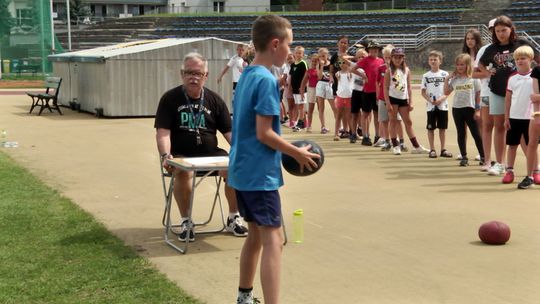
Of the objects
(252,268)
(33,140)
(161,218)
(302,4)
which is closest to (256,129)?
(252,268)

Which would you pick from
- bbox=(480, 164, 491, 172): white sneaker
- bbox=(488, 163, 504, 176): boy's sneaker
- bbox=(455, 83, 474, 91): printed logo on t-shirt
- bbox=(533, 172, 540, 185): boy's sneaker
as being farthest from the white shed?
bbox=(533, 172, 540, 185): boy's sneaker

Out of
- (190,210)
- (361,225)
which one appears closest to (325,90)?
(361,225)

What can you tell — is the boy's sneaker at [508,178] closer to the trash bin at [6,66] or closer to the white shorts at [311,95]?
the white shorts at [311,95]

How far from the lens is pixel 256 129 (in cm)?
496

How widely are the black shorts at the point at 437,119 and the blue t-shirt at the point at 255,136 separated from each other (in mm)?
8477

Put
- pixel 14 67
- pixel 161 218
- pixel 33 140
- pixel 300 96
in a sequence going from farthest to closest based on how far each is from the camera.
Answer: pixel 14 67 < pixel 300 96 < pixel 33 140 < pixel 161 218

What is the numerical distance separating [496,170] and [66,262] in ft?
21.4

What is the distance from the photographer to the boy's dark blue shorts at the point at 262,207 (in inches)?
196

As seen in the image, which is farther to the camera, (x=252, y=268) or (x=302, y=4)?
(x=302, y=4)

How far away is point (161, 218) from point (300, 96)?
9.50 m

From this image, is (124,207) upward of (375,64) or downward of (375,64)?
downward

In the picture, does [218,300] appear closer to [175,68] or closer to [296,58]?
[296,58]

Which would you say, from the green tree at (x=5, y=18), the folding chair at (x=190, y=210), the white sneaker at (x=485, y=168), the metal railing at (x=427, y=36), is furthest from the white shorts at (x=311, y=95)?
the metal railing at (x=427, y=36)

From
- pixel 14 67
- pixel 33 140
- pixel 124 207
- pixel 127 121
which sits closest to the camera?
pixel 124 207
